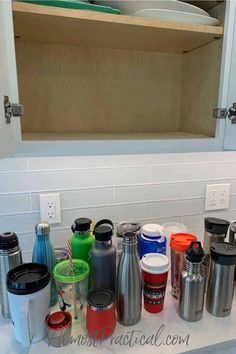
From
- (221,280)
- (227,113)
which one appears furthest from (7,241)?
(227,113)

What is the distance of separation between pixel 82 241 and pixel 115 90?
0.56m

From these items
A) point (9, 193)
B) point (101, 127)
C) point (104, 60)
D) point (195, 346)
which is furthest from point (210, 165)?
point (9, 193)

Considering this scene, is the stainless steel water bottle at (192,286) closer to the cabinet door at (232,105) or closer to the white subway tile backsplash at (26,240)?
the cabinet door at (232,105)

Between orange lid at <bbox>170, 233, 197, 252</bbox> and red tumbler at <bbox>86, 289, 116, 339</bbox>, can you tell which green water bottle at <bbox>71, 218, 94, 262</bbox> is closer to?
red tumbler at <bbox>86, 289, 116, 339</bbox>

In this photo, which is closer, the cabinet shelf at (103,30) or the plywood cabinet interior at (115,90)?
the cabinet shelf at (103,30)

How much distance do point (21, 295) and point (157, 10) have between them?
0.81 metres

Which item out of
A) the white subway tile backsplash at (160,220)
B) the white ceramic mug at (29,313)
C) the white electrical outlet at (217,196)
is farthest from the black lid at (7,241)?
the white electrical outlet at (217,196)

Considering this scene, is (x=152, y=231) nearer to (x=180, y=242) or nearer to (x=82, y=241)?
(x=180, y=242)

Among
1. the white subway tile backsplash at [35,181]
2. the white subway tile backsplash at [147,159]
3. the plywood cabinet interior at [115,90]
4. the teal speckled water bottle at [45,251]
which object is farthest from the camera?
the white subway tile backsplash at [147,159]

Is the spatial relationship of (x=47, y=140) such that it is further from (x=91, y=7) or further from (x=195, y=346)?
(x=195, y=346)

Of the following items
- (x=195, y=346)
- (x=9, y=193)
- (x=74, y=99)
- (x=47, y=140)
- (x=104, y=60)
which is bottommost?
(x=195, y=346)

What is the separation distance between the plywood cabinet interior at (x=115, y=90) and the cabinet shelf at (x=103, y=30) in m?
0.04

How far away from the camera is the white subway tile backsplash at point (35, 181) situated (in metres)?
1.00

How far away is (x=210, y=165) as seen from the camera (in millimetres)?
1227
